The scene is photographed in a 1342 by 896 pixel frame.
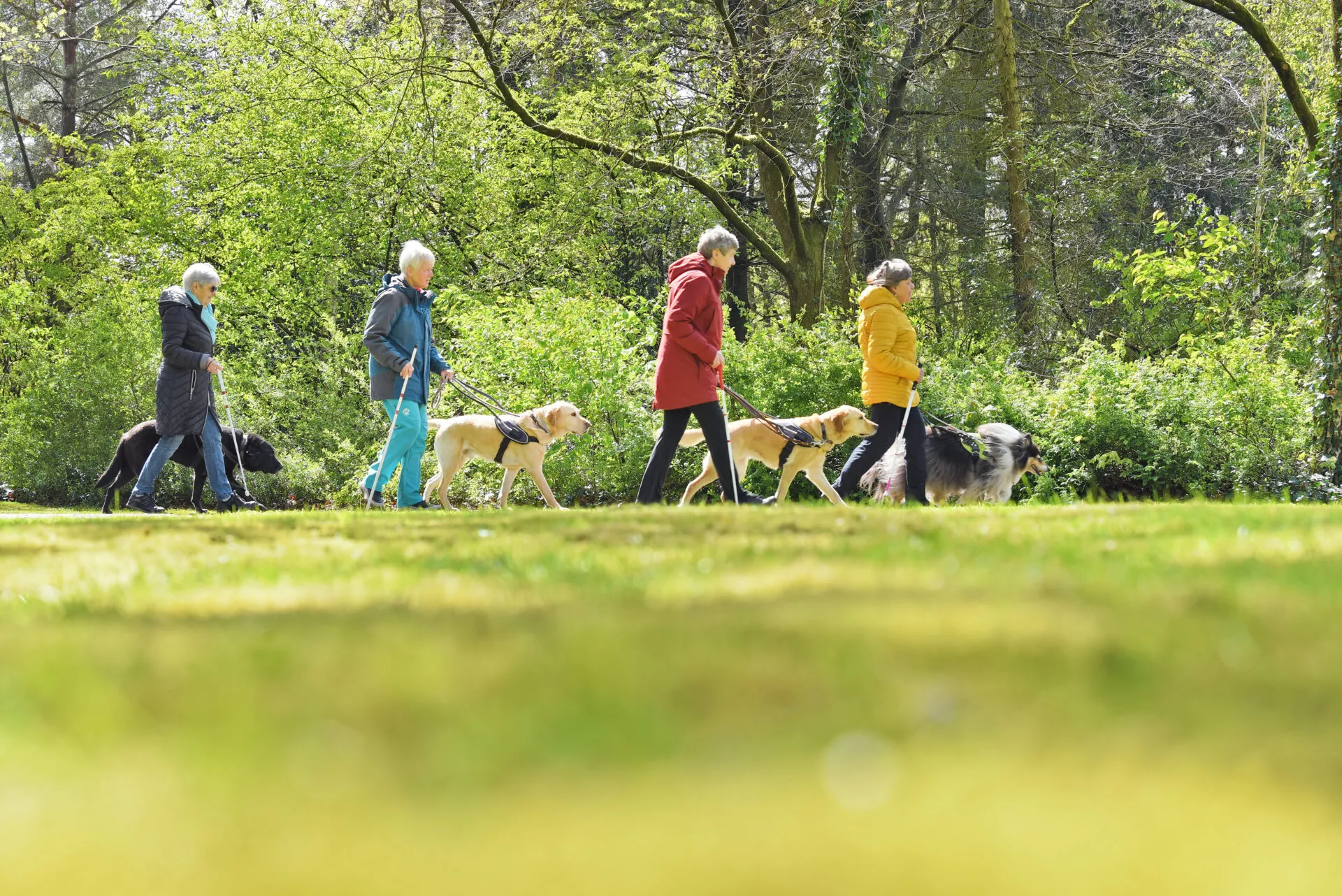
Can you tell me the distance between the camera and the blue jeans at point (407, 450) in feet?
34.7

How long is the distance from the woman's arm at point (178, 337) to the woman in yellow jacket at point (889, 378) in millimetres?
6165

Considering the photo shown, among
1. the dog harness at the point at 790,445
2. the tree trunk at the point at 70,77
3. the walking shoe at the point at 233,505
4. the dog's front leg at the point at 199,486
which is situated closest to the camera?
the dog harness at the point at 790,445

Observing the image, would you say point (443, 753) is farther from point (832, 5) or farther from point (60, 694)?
point (832, 5)

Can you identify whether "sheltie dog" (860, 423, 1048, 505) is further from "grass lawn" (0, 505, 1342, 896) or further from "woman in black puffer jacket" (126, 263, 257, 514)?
"grass lawn" (0, 505, 1342, 896)

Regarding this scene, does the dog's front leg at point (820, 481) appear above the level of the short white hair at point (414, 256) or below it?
below

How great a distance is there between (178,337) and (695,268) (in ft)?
17.0

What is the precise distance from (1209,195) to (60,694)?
112ft

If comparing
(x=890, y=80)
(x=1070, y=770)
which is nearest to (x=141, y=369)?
(x=890, y=80)

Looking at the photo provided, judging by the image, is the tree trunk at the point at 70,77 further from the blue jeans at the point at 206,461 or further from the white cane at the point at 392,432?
the white cane at the point at 392,432

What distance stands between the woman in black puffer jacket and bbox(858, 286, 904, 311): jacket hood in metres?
6.07

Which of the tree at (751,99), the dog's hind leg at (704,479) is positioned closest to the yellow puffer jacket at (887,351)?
the dog's hind leg at (704,479)

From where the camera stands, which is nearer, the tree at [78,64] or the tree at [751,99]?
the tree at [751,99]

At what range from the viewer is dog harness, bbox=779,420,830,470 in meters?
11.0

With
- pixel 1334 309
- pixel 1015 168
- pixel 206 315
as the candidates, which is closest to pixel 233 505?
pixel 206 315
